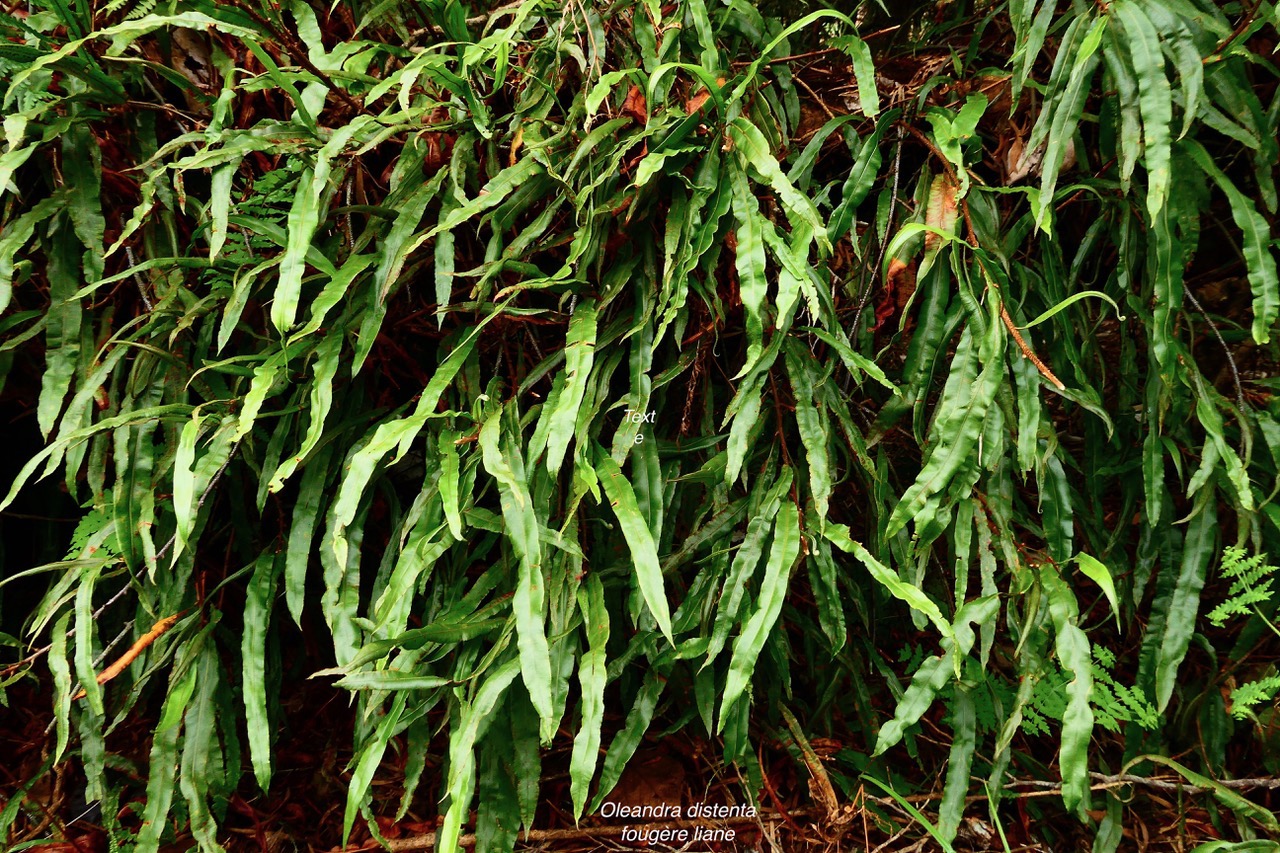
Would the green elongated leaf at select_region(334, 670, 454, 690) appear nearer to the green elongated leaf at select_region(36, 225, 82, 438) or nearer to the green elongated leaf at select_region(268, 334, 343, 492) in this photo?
the green elongated leaf at select_region(268, 334, 343, 492)

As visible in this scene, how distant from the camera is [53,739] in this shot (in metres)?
1.11

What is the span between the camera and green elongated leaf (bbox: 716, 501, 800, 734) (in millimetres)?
783

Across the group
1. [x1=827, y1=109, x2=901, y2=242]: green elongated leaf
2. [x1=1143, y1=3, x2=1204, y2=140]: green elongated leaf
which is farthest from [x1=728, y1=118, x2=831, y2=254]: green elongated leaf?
[x1=1143, y1=3, x2=1204, y2=140]: green elongated leaf

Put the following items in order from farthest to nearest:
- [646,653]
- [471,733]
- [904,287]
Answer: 1. [904,287]
2. [646,653]
3. [471,733]

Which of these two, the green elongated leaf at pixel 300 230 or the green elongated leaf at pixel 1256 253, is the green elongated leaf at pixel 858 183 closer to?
the green elongated leaf at pixel 1256 253

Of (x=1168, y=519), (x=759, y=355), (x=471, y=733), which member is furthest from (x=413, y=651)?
(x=1168, y=519)

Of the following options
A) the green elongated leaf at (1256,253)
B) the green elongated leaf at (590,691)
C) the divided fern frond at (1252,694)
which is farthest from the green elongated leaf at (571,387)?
the divided fern frond at (1252,694)

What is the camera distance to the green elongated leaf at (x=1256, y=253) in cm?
85

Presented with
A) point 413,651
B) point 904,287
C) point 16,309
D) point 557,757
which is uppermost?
point 16,309

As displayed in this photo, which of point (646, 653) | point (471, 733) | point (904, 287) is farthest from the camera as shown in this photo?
point (904, 287)

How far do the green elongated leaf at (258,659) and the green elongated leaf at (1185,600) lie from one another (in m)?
1.04

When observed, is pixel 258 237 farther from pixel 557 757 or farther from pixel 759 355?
pixel 557 757

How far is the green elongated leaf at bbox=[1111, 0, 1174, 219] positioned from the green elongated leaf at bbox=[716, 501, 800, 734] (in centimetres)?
48

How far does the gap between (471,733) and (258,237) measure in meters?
0.67
